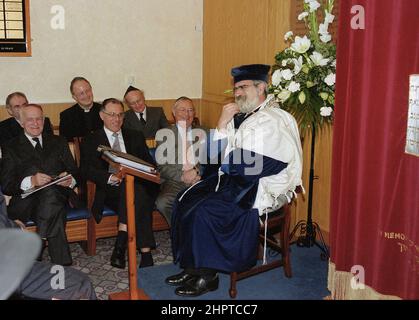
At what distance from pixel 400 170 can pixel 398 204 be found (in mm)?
194

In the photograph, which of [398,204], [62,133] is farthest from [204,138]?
[398,204]

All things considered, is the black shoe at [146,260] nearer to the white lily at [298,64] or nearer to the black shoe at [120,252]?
the black shoe at [120,252]

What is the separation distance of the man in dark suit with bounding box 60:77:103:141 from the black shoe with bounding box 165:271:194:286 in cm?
210

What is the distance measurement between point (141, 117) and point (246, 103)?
72.8 inches

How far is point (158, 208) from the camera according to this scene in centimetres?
441

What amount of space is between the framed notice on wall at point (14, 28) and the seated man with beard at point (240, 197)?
2.77 metres

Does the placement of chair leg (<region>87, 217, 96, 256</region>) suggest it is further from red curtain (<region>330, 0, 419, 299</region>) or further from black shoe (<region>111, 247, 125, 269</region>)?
red curtain (<region>330, 0, 419, 299</region>)

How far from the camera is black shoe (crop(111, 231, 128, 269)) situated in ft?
13.8

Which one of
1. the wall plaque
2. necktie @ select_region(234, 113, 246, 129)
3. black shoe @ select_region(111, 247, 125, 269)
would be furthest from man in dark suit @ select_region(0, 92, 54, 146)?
the wall plaque

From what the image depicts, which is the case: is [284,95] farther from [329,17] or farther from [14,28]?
[14,28]

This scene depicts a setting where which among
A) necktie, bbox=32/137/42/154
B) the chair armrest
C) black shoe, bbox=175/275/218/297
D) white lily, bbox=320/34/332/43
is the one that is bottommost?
black shoe, bbox=175/275/218/297

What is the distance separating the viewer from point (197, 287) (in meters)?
3.69

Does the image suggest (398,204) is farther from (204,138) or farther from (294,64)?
(204,138)

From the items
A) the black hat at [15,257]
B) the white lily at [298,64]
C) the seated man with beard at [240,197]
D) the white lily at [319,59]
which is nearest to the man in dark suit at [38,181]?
the seated man with beard at [240,197]
